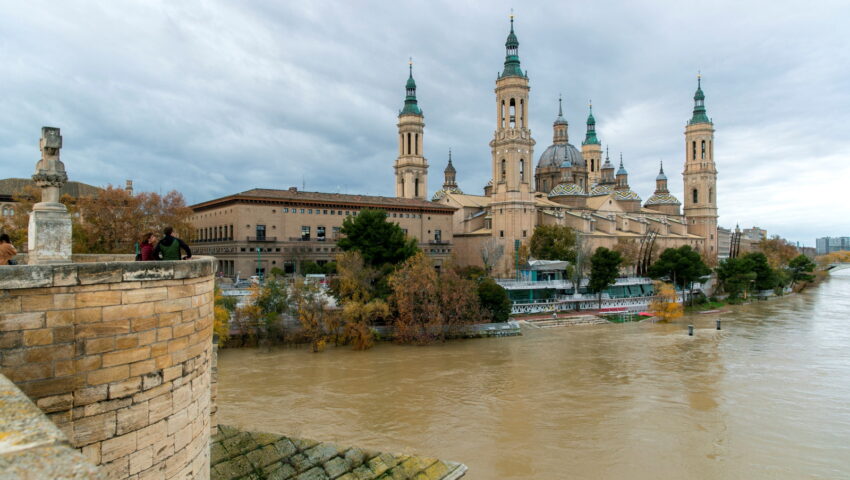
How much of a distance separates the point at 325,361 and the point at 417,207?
33846 mm

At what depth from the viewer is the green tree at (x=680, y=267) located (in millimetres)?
52156

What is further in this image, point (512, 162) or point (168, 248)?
point (512, 162)

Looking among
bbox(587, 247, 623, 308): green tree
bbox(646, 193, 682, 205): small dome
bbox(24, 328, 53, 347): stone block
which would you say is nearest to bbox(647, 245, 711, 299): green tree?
bbox(587, 247, 623, 308): green tree

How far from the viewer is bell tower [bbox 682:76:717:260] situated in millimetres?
85625

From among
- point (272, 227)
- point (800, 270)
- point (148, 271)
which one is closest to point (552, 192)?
point (800, 270)

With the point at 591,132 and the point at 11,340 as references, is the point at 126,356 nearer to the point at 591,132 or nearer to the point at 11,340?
the point at 11,340

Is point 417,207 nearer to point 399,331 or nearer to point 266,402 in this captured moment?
point 399,331

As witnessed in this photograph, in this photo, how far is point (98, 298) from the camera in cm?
570

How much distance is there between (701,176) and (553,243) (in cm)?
4310

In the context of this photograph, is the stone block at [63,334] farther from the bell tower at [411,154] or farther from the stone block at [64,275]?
the bell tower at [411,154]

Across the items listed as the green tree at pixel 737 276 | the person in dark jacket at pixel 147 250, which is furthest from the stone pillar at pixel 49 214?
the green tree at pixel 737 276

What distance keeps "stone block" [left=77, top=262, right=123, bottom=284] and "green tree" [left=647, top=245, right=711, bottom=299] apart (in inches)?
2130

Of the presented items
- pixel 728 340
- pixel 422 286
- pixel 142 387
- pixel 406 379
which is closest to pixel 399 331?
pixel 422 286

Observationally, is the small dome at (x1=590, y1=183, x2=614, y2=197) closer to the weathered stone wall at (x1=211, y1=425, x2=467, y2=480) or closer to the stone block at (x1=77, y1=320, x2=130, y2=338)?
the weathered stone wall at (x1=211, y1=425, x2=467, y2=480)
